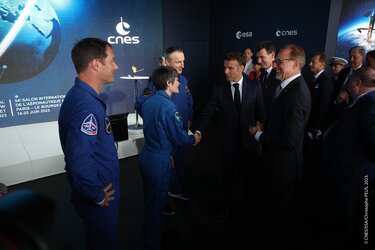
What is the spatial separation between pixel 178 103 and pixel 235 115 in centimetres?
72

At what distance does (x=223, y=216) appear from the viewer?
2.55m

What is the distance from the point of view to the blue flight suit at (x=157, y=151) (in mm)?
1924

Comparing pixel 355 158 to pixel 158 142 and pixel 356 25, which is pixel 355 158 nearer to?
pixel 158 142

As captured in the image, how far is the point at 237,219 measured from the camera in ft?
8.45

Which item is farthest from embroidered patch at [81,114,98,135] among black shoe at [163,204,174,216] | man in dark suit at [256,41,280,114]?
man in dark suit at [256,41,280,114]

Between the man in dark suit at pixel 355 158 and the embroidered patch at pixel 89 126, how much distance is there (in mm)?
1662

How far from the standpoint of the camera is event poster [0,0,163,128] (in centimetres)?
437

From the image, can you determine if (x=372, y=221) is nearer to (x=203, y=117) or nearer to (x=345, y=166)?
(x=345, y=166)

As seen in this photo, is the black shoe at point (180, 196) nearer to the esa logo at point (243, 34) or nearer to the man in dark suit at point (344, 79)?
the man in dark suit at point (344, 79)

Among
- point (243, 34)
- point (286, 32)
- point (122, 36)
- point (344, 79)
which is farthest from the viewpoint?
point (243, 34)

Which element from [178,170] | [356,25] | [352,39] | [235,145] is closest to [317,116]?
[235,145]

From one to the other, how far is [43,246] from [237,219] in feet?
8.08

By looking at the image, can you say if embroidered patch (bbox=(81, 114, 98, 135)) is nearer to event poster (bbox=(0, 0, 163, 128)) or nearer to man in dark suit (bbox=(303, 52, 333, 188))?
man in dark suit (bbox=(303, 52, 333, 188))

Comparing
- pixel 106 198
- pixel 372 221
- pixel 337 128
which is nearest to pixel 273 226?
pixel 372 221
